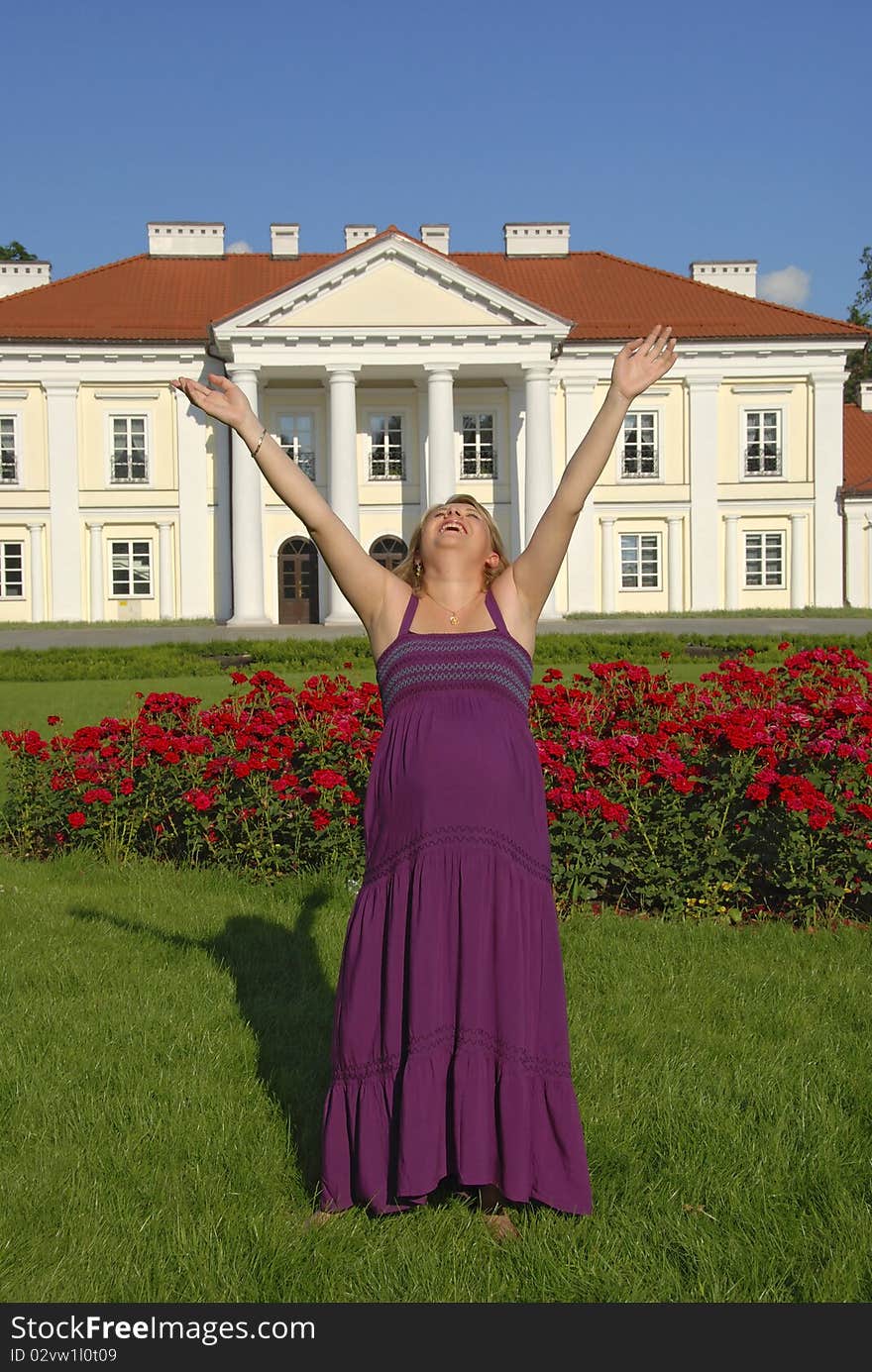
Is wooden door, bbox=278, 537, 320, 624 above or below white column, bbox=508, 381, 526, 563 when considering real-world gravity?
below

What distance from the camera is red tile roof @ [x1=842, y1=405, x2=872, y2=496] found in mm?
40656

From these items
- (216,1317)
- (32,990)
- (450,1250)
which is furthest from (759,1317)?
(32,990)

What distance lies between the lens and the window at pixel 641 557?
4000cm

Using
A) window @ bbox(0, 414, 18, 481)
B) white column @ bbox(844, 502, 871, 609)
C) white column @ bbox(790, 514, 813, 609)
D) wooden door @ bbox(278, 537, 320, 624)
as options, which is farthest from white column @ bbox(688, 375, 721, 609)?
window @ bbox(0, 414, 18, 481)

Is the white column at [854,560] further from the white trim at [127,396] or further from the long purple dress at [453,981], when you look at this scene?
the long purple dress at [453,981]

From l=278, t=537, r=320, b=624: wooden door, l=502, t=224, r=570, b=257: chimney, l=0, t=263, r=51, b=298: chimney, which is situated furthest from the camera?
l=0, t=263, r=51, b=298: chimney

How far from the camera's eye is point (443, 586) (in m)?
3.66

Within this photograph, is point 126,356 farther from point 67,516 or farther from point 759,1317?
point 759,1317

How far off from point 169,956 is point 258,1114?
184 cm

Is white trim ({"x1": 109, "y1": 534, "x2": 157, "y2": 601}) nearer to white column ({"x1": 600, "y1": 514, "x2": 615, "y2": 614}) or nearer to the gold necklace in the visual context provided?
white column ({"x1": 600, "y1": 514, "x2": 615, "y2": 614})

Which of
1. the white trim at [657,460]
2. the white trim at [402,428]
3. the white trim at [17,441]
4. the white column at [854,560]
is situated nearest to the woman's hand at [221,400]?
the white trim at [402,428]

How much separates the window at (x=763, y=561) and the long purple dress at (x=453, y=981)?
3795cm

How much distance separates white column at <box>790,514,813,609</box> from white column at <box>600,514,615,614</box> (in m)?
5.48

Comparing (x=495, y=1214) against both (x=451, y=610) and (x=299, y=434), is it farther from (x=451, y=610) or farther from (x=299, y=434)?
(x=299, y=434)
